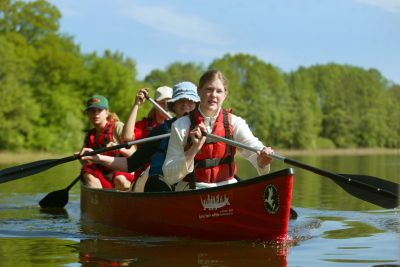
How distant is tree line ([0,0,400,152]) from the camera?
1501 inches

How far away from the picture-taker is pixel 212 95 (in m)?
5.78

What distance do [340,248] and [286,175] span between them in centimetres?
103

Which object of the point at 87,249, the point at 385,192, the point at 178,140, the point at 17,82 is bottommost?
the point at 87,249

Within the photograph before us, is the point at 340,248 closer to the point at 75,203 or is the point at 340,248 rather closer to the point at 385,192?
the point at 385,192

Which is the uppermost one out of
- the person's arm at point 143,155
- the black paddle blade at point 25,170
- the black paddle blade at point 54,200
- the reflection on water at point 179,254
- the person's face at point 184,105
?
the person's face at point 184,105

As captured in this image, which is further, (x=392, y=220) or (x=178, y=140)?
(x=392, y=220)

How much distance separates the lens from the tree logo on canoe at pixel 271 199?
5.41 m

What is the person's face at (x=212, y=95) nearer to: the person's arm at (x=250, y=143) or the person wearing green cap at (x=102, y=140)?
the person's arm at (x=250, y=143)

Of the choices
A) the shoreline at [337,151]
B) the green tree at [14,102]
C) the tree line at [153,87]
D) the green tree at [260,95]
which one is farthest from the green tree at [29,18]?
the shoreline at [337,151]

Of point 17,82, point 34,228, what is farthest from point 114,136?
point 17,82

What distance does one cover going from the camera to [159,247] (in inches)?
232

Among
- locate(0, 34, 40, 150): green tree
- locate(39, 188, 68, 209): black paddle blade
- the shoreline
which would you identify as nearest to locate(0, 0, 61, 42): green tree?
locate(0, 34, 40, 150): green tree

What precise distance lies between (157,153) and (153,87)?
4165 cm

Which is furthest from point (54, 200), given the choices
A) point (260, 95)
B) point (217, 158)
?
point (260, 95)
